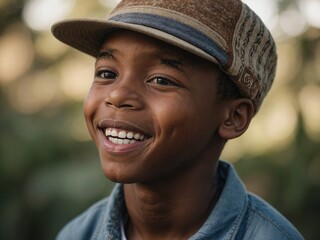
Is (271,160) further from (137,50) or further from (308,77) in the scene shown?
(137,50)

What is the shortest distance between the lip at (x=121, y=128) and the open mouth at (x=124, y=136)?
0.01 m

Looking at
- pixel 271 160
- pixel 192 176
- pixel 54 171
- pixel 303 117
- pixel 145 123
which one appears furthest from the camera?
pixel 54 171

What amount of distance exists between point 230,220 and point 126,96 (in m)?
0.70

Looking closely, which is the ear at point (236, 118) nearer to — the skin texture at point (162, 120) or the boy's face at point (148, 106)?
the skin texture at point (162, 120)

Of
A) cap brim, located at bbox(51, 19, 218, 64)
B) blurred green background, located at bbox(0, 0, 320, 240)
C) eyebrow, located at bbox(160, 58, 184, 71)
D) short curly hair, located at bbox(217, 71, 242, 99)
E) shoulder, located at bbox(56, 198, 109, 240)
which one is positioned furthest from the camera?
blurred green background, located at bbox(0, 0, 320, 240)

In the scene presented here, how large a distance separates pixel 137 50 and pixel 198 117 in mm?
356

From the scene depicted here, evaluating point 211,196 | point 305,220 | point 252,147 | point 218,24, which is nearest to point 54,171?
point 252,147

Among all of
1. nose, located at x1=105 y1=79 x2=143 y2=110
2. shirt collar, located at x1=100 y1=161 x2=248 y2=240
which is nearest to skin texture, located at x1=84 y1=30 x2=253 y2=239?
nose, located at x1=105 y1=79 x2=143 y2=110

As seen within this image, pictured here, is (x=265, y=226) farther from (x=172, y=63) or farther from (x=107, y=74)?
(x=107, y=74)

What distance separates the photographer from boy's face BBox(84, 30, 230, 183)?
7.77ft

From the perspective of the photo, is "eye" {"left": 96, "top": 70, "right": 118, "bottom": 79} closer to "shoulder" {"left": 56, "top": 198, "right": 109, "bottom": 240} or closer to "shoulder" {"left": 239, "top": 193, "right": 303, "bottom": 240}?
"shoulder" {"left": 56, "top": 198, "right": 109, "bottom": 240}

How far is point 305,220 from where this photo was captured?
4699 mm

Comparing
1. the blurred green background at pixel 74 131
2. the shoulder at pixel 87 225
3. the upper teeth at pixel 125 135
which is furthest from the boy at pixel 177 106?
the blurred green background at pixel 74 131

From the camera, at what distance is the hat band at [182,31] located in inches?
93.0
